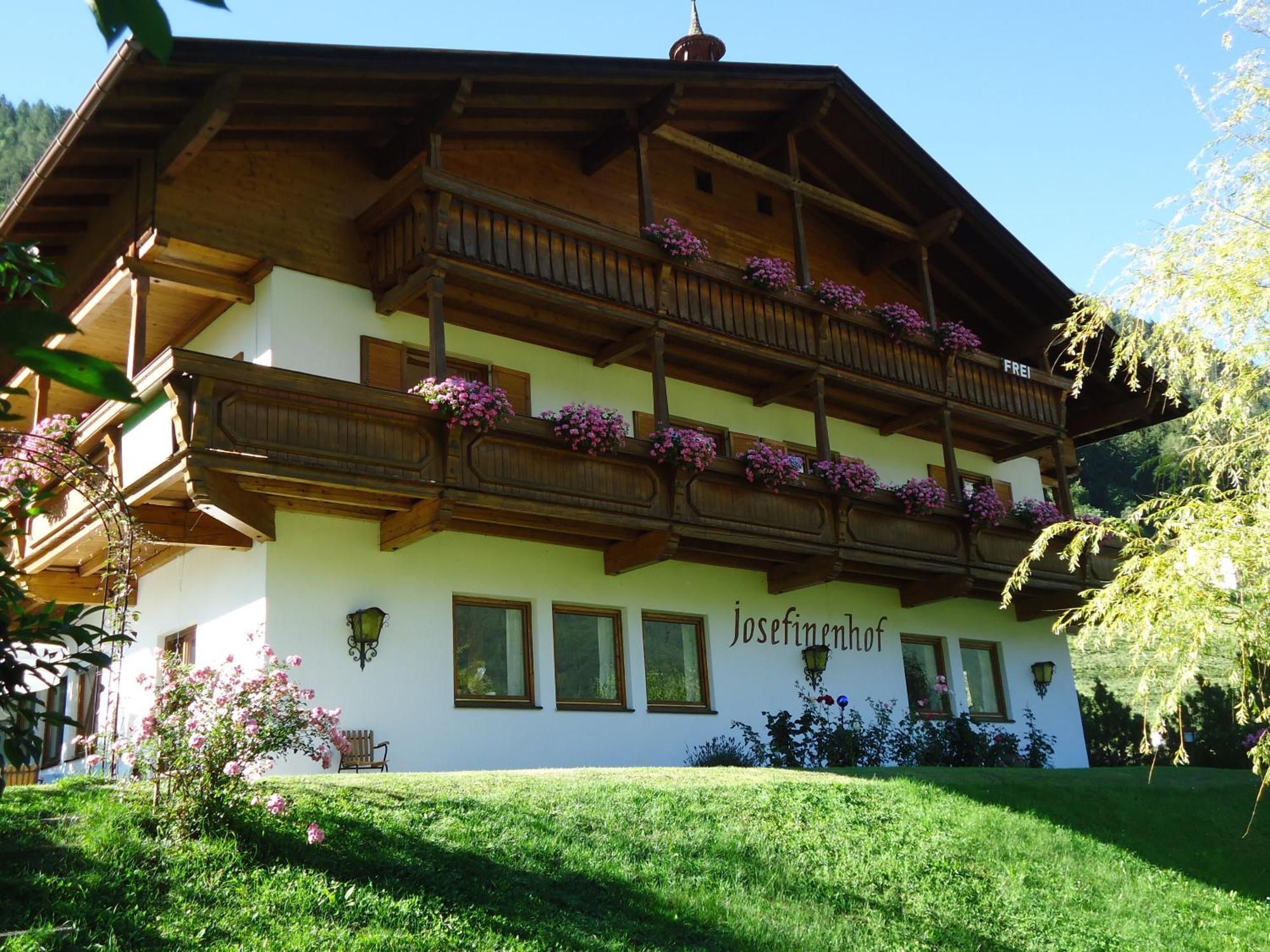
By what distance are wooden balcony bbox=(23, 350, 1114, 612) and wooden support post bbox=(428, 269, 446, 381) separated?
2.62 ft

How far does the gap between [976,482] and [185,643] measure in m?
15.3

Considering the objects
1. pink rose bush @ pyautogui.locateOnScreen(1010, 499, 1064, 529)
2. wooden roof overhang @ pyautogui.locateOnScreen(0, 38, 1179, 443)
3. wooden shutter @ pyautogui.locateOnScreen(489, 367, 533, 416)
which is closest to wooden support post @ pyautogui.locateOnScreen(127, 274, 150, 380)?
wooden roof overhang @ pyautogui.locateOnScreen(0, 38, 1179, 443)

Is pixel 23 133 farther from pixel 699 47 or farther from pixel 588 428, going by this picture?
pixel 588 428

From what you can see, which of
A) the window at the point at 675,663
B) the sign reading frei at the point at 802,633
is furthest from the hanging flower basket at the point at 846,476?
the window at the point at 675,663

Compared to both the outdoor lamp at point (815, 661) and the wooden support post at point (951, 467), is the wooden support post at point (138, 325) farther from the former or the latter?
the wooden support post at point (951, 467)

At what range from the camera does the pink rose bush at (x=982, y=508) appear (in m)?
20.5

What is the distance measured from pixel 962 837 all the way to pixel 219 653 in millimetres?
8785

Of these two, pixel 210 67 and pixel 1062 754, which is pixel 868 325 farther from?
Answer: pixel 210 67

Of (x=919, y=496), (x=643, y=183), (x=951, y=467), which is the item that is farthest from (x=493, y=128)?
(x=951, y=467)

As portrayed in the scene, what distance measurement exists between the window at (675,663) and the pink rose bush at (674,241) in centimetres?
513

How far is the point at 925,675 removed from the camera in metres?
21.9

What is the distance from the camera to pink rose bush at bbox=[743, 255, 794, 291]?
18594 millimetres

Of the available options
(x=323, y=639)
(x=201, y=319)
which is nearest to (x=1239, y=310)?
(x=323, y=639)

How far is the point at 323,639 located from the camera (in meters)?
14.7
